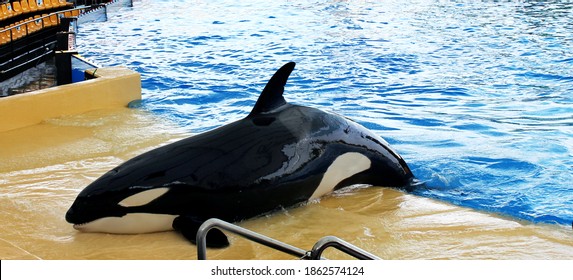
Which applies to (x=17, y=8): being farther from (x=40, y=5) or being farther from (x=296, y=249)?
(x=296, y=249)

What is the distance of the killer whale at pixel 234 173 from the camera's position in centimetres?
452

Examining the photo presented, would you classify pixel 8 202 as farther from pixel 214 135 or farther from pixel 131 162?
pixel 214 135

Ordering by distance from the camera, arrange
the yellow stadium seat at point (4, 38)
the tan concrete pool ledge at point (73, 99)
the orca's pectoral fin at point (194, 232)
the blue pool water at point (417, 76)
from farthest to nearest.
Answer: the yellow stadium seat at point (4, 38) → the tan concrete pool ledge at point (73, 99) → the blue pool water at point (417, 76) → the orca's pectoral fin at point (194, 232)

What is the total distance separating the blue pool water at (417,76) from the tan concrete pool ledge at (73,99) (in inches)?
21.6

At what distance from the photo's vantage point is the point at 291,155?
195 inches

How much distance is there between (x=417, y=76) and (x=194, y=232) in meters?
8.71

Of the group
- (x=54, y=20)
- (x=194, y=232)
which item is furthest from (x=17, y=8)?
(x=194, y=232)

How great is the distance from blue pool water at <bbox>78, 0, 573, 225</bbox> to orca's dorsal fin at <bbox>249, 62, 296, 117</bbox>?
67.3 inches

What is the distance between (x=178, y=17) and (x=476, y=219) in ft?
61.1

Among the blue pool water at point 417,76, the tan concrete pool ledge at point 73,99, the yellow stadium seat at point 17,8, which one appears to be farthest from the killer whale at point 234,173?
the yellow stadium seat at point 17,8

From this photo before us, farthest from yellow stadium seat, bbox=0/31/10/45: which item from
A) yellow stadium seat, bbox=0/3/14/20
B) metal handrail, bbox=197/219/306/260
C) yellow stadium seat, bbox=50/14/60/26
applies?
metal handrail, bbox=197/219/306/260

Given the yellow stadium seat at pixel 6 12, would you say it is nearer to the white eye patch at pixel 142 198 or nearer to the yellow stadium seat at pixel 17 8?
the yellow stadium seat at pixel 17 8
